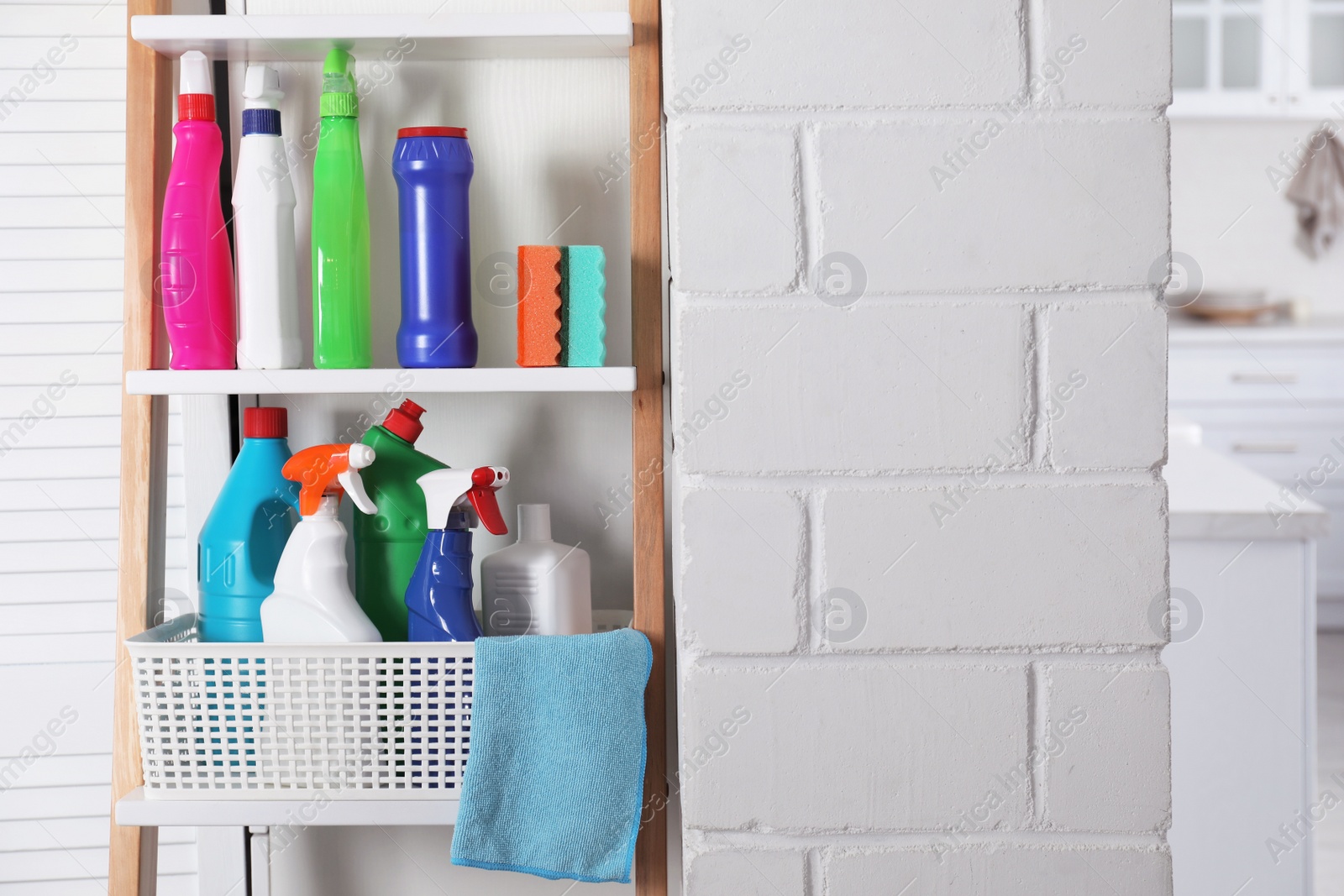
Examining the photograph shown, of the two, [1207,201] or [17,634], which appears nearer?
[17,634]

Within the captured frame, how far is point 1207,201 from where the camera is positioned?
3.87m

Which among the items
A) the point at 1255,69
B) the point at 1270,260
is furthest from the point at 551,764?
the point at 1270,260

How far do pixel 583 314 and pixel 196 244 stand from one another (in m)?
0.34

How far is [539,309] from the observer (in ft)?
2.82

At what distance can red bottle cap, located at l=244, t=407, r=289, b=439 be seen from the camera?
93 cm

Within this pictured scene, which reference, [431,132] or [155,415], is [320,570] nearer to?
[155,415]

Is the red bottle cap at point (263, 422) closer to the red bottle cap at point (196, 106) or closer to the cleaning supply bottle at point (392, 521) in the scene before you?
the cleaning supply bottle at point (392, 521)

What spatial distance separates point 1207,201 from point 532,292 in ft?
12.3

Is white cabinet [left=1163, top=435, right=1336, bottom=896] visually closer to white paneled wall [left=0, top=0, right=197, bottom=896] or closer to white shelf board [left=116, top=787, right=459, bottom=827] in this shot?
white shelf board [left=116, top=787, right=459, bottom=827]

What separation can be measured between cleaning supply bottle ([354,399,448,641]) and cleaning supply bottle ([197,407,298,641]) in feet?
0.24

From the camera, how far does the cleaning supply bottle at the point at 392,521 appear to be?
925 mm

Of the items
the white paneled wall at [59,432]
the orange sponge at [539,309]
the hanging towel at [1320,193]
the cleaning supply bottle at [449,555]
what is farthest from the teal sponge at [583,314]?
the hanging towel at [1320,193]

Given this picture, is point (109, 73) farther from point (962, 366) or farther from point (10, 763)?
point (962, 366)

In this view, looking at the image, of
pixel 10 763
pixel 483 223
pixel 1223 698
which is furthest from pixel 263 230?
pixel 1223 698
